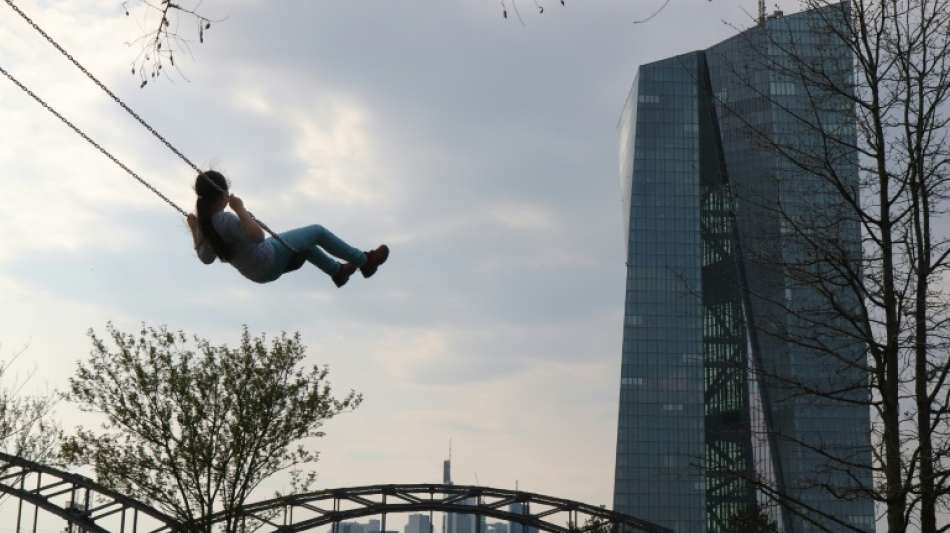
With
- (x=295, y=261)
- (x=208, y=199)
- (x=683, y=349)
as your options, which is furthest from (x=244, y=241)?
(x=683, y=349)

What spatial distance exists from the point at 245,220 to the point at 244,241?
0.62ft

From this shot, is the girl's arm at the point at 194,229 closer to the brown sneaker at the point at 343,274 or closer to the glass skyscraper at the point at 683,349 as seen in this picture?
the brown sneaker at the point at 343,274

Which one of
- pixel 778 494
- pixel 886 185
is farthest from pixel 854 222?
pixel 778 494

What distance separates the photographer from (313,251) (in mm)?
9414

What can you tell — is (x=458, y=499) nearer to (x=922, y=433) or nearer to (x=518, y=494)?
(x=518, y=494)

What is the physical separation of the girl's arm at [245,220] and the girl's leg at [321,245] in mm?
373

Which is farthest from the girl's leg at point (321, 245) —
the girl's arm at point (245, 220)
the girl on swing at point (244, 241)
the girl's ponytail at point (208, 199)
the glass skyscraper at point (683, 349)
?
the glass skyscraper at point (683, 349)

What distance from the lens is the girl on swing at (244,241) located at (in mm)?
8555

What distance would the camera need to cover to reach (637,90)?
438ft

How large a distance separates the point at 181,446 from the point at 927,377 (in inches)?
1031

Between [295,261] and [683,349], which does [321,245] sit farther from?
[683,349]

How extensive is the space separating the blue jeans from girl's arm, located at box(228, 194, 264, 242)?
301mm

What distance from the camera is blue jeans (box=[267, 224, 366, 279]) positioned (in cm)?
905

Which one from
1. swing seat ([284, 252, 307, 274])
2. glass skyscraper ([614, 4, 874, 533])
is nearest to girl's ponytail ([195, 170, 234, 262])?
swing seat ([284, 252, 307, 274])
